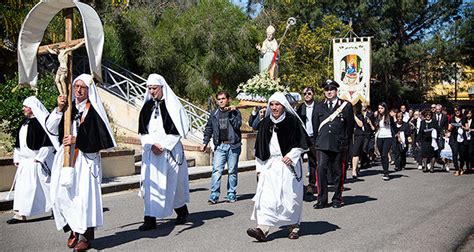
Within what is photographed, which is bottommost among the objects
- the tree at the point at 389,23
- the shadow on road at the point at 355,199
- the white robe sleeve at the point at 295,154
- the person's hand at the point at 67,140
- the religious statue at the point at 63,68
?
the shadow on road at the point at 355,199

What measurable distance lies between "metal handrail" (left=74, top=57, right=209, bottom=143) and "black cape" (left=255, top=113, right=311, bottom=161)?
36.3 ft

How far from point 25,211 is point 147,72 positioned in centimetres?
1550

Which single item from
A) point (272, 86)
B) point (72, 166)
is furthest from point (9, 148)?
point (72, 166)

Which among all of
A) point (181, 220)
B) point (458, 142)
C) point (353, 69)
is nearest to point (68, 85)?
point (181, 220)

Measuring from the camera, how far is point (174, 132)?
8.80 metres

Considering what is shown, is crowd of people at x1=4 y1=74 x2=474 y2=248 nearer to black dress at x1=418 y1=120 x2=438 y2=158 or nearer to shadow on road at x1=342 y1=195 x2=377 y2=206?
Answer: shadow on road at x1=342 y1=195 x2=377 y2=206

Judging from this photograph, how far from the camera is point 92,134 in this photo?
24.3 ft

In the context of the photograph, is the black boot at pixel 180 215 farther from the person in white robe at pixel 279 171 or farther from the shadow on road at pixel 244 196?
the shadow on road at pixel 244 196

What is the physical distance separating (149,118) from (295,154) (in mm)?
2260

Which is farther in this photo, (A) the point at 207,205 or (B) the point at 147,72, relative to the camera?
(B) the point at 147,72

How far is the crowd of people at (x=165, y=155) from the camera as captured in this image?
24.1ft

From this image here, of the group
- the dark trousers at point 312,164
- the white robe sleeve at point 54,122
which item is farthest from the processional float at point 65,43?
the dark trousers at point 312,164

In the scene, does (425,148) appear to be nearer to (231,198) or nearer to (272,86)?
(272,86)

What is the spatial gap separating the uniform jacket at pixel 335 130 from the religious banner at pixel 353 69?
12056 mm
